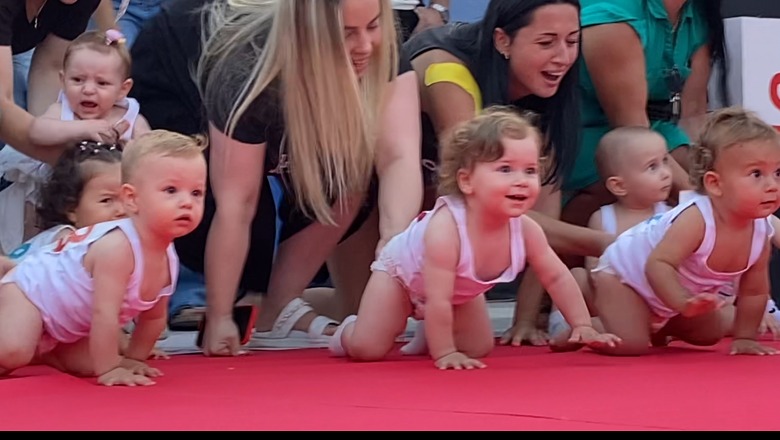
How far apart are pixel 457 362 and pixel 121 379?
2.05ft

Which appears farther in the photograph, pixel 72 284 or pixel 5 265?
pixel 5 265

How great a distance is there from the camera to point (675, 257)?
8.61 ft

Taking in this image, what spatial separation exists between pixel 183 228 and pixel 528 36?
1092 millimetres

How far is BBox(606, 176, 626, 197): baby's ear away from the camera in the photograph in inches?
125

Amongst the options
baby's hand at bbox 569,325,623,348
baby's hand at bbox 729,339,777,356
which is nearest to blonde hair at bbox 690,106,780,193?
baby's hand at bbox 729,339,777,356

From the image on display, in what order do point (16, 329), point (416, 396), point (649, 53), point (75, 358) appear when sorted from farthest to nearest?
1. point (649, 53)
2. point (75, 358)
3. point (16, 329)
4. point (416, 396)

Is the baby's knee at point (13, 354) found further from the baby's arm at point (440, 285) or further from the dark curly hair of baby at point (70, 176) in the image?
the baby's arm at point (440, 285)

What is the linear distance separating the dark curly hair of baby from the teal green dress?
119cm

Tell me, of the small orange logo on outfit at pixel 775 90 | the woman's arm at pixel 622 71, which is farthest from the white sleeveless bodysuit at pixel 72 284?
the small orange logo on outfit at pixel 775 90

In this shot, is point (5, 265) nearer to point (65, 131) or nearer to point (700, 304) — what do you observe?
point (65, 131)

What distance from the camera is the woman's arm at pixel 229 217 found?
2.80m

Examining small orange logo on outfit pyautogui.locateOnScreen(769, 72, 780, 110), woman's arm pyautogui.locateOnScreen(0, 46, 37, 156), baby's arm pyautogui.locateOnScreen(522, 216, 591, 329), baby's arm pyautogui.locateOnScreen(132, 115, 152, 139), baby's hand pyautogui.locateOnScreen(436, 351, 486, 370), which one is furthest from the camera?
small orange logo on outfit pyautogui.locateOnScreen(769, 72, 780, 110)

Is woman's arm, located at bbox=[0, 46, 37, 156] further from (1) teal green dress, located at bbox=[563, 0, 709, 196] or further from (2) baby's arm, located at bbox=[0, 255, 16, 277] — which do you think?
(1) teal green dress, located at bbox=[563, 0, 709, 196]

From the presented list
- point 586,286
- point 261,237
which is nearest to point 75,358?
point 261,237
